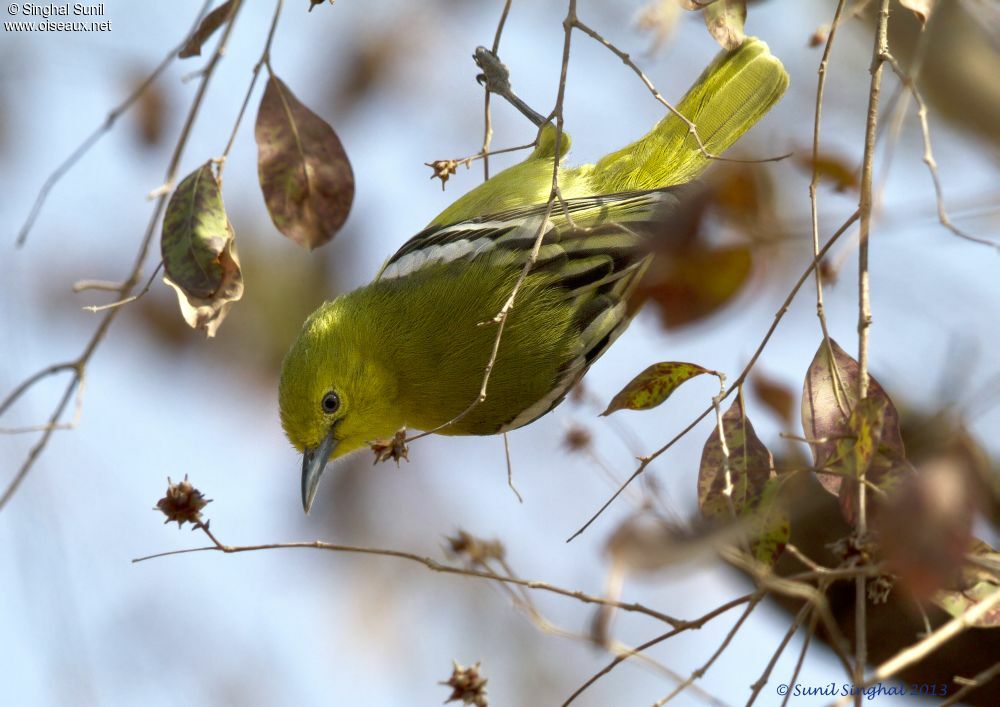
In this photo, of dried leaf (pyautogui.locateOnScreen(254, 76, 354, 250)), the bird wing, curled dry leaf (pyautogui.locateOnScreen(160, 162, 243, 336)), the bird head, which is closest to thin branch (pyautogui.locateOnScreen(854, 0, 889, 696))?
the bird wing

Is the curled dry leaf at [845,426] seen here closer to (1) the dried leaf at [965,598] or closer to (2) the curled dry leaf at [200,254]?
(1) the dried leaf at [965,598]

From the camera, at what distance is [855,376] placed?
8.41ft

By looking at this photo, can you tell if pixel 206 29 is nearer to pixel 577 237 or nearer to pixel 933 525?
pixel 577 237

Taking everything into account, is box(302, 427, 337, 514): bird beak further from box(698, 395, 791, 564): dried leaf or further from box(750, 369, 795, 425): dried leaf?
box(750, 369, 795, 425): dried leaf

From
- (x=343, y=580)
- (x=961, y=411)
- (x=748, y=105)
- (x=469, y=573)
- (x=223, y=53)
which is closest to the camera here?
(x=961, y=411)

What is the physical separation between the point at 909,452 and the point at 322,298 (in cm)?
460

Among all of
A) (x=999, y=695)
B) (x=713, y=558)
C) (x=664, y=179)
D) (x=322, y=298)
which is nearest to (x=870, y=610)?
(x=999, y=695)

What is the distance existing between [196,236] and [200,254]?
0.17ft

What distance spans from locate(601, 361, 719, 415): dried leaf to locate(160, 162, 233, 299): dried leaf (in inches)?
43.4

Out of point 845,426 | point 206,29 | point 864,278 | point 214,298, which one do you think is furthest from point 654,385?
point 206,29

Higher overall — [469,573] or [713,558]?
[713,558]

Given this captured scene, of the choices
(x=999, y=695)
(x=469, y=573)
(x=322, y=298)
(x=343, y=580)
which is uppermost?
(x=469, y=573)

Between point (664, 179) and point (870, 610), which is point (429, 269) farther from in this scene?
point (870, 610)

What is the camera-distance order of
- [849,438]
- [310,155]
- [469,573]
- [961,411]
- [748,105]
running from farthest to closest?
→ [748,105] → [310,155] → [469,573] → [849,438] → [961,411]
